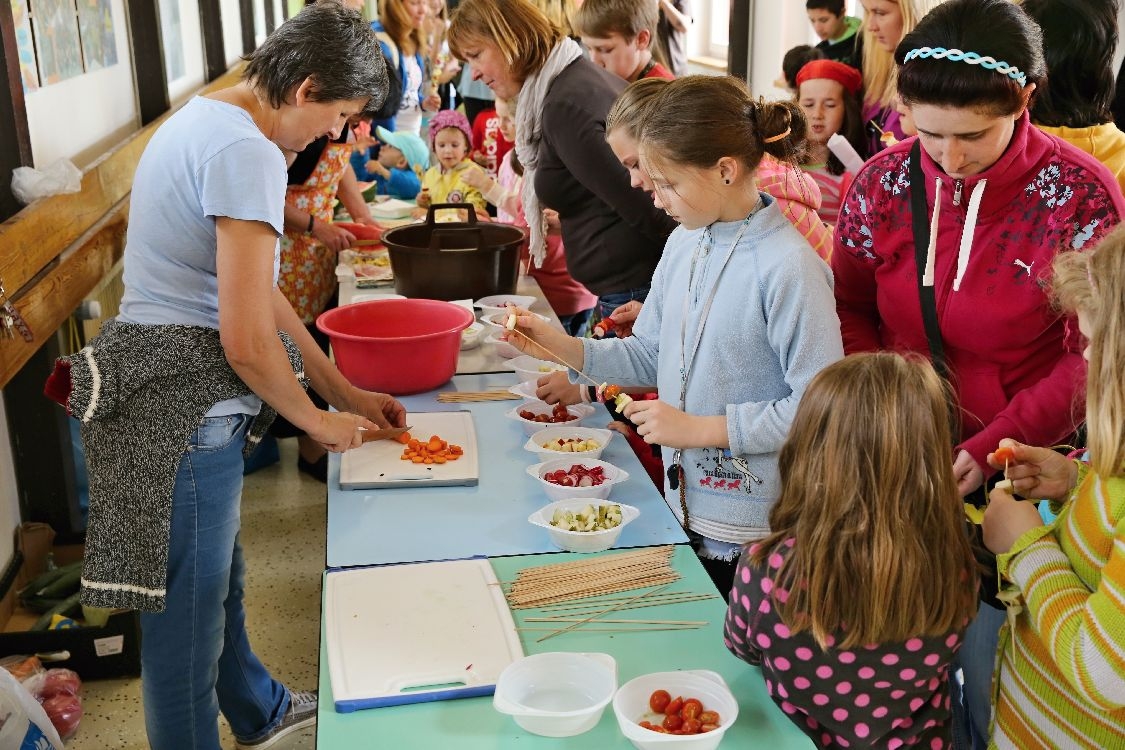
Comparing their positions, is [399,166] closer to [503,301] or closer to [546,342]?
[503,301]

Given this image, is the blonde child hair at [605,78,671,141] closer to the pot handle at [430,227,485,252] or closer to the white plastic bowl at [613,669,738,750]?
the white plastic bowl at [613,669,738,750]

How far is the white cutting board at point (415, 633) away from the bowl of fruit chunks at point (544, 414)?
0.59m

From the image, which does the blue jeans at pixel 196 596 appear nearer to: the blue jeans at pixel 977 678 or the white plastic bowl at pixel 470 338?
the white plastic bowl at pixel 470 338

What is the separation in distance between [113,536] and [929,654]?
4.58 feet

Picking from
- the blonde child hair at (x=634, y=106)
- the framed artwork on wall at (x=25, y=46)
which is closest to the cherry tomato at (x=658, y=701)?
the blonde child hair at (x=634, y=106)

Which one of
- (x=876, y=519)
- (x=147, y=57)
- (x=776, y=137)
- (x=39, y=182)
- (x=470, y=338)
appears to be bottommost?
(x=470, y=338)

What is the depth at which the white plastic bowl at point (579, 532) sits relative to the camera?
5.94 feet

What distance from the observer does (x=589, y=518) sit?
187 centimetres

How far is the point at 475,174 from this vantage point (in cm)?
406

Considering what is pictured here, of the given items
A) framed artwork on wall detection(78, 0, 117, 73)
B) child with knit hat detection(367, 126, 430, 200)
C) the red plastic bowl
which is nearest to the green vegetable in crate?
the red plastic bowl

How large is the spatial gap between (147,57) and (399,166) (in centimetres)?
192

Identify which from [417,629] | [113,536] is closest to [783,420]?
[417,629]

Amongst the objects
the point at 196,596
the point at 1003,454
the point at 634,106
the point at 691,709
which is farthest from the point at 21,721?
the point at 1003,454

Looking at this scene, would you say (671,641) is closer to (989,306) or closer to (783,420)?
(783,420)
